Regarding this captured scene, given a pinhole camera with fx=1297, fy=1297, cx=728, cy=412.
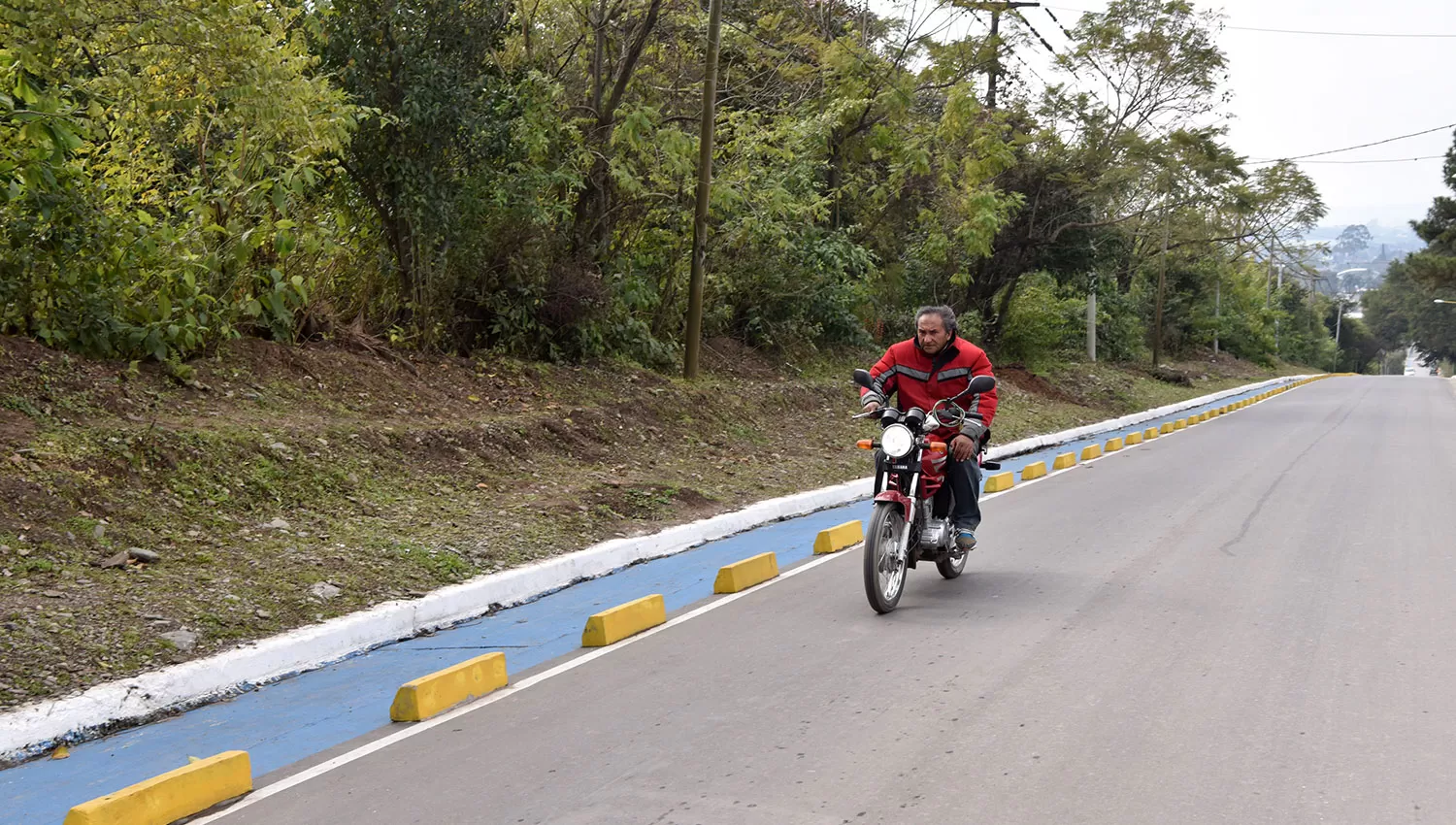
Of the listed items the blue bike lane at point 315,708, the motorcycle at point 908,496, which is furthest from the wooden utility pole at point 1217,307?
the blue bike lane at point 315,708

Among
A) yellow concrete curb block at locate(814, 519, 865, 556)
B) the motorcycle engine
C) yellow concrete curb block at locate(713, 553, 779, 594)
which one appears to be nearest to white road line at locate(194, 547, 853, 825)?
yellow concrete curb block at locate(713, 553, 779, 594)

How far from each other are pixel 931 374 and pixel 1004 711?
3.10 metres

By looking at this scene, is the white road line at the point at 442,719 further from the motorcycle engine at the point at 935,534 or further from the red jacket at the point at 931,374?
the red jacket at the point at 931,374

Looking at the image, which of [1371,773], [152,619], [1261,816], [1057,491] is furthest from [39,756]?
[1057,491]

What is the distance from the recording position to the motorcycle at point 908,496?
7.45 meters

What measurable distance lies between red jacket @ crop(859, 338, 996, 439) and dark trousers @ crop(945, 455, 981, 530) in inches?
13.6

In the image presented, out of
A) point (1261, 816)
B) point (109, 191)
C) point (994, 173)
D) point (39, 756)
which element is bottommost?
point (39, 756)

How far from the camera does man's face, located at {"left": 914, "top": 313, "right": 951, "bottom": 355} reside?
8.09 m

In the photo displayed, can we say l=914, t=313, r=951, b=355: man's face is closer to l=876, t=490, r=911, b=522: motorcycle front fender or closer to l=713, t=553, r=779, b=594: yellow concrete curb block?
l=876, t=490, r=911, b=522: motorcycle front fender

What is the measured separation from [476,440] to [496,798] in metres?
7.67

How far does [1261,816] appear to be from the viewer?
4324mm

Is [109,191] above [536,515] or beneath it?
above

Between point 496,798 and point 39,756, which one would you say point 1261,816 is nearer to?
point 496,798

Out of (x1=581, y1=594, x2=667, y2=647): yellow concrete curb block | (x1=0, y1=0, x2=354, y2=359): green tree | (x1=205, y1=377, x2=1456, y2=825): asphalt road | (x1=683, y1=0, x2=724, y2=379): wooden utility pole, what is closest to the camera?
(x1=205, y1=377, x2=1456, y2=825): asphalt road
